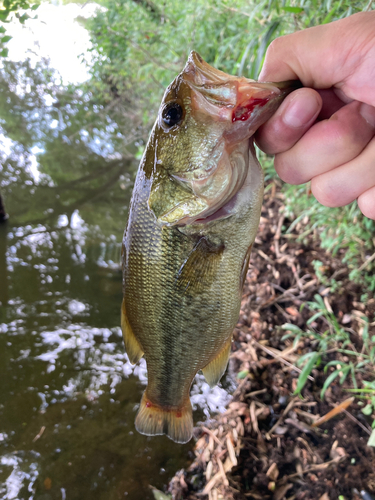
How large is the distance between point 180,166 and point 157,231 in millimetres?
271

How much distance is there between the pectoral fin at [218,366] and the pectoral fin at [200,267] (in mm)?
426

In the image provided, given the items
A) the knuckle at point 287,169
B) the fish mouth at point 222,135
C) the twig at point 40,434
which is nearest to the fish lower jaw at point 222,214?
the fish mouth at point 222,135

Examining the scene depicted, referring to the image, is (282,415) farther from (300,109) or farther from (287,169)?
(300,109)

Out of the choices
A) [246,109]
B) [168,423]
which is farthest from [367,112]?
[168,423]

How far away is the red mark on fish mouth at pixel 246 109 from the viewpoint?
3.07 ft

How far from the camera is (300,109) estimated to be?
962 millimetres

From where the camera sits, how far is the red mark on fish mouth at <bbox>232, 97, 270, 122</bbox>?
0.93 metres

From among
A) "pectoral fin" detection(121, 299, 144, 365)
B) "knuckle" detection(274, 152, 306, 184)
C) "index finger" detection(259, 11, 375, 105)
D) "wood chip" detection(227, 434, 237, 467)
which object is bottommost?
"wood chip" detection(227, 434, 237, 467)

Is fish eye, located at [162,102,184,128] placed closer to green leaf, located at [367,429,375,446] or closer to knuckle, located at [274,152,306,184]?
knuckle, located at [274,152,306,184]

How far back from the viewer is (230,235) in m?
1.21

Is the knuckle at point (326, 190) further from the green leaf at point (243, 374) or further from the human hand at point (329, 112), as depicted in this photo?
the green leaf at point (243, 374)

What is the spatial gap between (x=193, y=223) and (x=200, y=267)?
7.3 inches

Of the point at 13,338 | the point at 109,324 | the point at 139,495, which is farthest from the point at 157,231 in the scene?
the point at 13,338

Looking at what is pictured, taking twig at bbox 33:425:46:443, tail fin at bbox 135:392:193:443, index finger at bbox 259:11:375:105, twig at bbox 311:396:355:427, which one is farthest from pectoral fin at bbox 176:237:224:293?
twig at bbox 33:425:46:443
